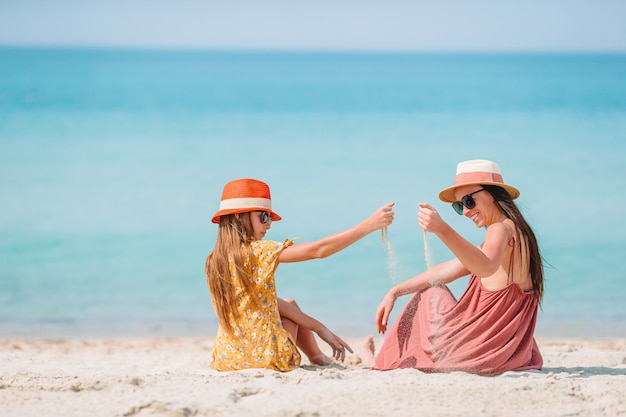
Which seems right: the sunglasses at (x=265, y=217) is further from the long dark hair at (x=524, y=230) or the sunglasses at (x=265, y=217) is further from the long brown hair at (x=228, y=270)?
the long dark hair at (x=524, y=230)

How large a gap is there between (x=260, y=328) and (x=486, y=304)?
1.11 m

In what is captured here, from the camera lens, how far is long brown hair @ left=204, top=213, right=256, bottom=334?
14.1 feet

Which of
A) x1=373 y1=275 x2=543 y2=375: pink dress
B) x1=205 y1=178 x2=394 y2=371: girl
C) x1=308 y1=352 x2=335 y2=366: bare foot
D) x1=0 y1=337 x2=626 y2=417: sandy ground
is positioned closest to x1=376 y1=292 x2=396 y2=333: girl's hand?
x1=373 y1=275 x2=543 y2=375: pink dress

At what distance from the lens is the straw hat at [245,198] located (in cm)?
441

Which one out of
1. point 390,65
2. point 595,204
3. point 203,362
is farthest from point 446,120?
point 390,65

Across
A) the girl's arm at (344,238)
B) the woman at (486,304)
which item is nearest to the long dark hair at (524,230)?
the woman at (486,304)

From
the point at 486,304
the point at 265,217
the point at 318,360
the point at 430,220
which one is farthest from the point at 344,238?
Result: the point at 318,360

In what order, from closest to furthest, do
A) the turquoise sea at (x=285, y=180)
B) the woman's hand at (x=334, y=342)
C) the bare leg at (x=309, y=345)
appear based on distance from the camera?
the woman's hand at (x=334, y=342) < the bare leg at (x=309, y=345) < the turquoise sea at (x=285, y=180)

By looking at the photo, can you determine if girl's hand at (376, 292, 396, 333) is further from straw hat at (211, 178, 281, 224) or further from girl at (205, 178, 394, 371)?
straw hat at (211, 178, 281, 224)

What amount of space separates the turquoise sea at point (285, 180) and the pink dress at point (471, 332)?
28 centimetres

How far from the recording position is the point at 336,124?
2567 centimetres

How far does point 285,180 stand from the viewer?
16312mm

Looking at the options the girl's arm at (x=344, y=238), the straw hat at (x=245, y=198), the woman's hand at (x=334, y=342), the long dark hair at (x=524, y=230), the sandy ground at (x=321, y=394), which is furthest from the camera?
the woman's hand at (x=334, y=342)

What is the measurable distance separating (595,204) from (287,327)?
1033cm
